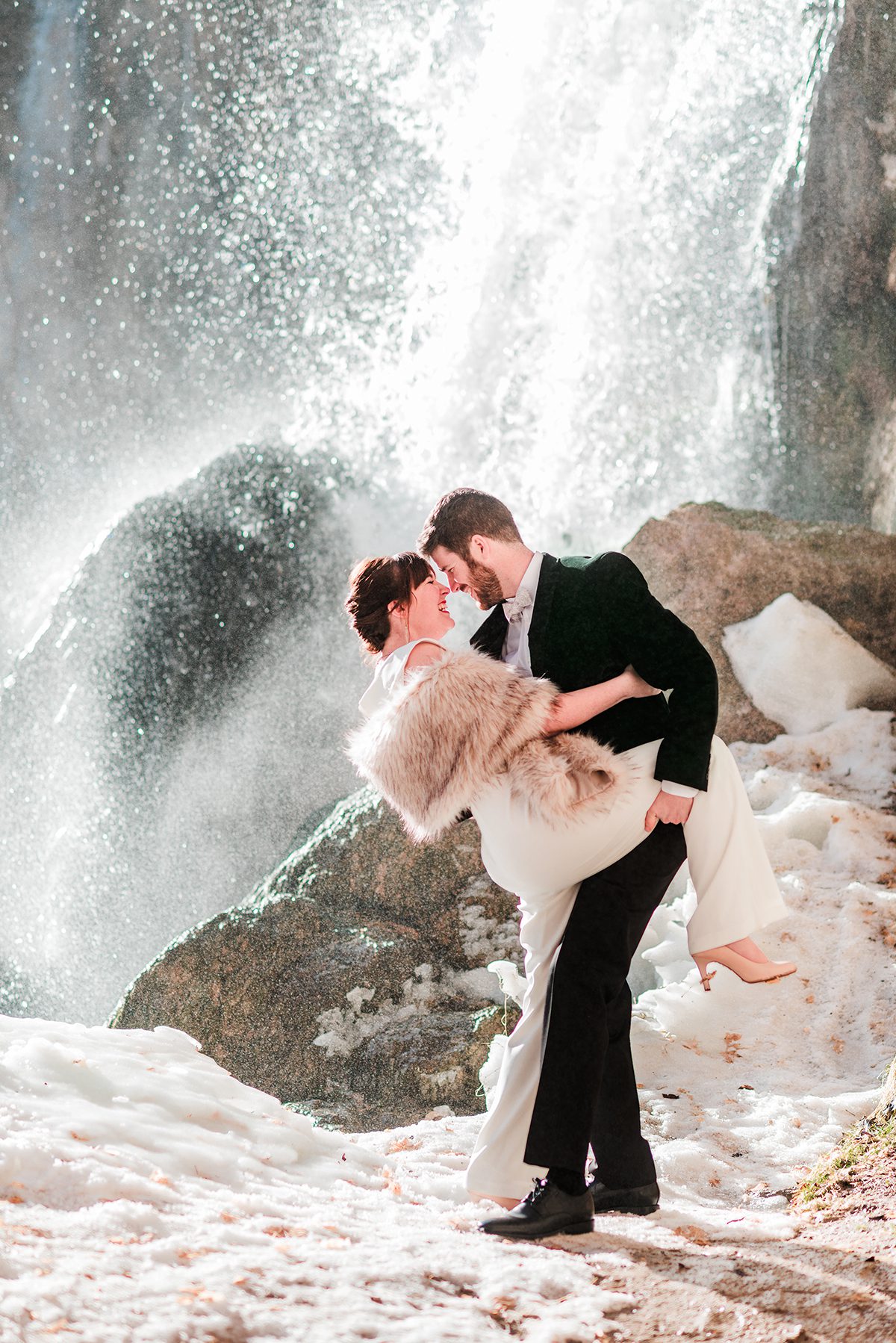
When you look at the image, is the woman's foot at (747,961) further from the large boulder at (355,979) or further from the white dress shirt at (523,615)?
the large boulder at (355,979)

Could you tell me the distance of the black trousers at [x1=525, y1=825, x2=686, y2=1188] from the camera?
2355 millimetres

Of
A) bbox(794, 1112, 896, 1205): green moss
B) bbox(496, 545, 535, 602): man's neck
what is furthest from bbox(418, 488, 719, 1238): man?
bbox(794, 1112, 896, 1205): green moss

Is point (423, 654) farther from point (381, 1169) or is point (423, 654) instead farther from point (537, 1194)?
point (381, 1169)

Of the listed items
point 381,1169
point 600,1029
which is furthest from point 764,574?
point 600,1029

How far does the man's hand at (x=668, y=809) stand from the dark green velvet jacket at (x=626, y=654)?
0.16 feet

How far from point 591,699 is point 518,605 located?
0.30m

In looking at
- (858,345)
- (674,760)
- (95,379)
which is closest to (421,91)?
(95,379)

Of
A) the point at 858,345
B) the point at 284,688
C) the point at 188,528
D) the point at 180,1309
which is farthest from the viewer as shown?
the point at 188,528

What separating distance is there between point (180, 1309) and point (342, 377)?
15386mm

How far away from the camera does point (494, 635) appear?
112 inches

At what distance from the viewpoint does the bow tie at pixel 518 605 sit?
268 centimetres

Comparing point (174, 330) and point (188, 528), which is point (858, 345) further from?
point (174, 330)

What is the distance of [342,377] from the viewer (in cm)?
1625

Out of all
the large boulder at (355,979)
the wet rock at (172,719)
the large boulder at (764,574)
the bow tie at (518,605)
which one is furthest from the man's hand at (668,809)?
the wet rock at (172,719)
